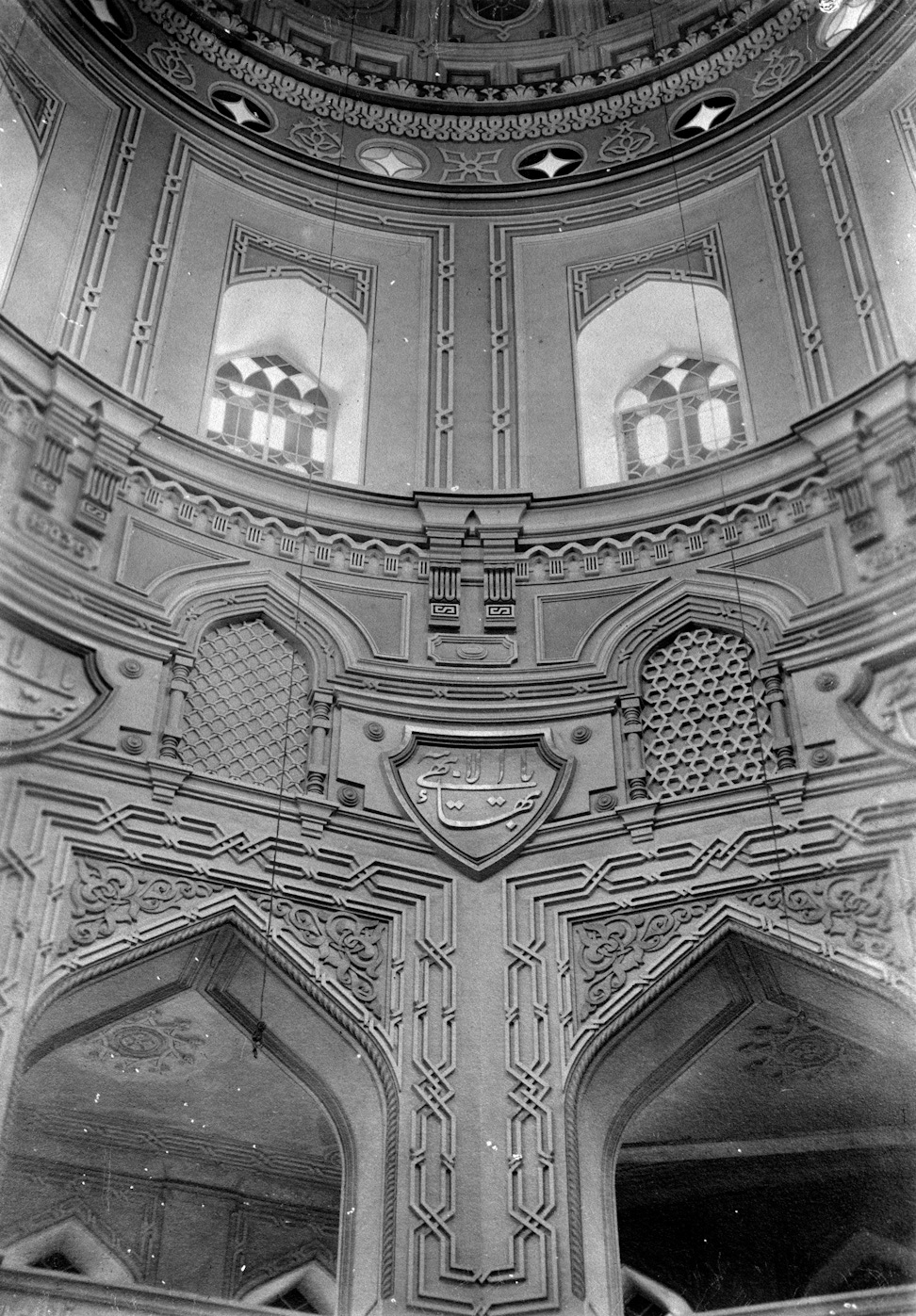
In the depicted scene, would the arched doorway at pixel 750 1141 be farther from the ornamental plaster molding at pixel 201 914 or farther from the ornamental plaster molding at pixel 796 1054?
the ornamental plaster molding at pixel 201 914

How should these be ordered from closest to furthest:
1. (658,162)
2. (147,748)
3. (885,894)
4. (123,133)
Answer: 1. (885,894)
2. (147,748)
3. (123,133)
4. (658,162)

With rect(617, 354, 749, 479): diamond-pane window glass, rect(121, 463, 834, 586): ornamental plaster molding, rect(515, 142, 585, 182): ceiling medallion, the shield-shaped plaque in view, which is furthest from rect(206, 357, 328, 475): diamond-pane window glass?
rect(515, 142, 585, 182): ceiling medallion

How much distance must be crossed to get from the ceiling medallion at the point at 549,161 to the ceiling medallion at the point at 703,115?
857mm

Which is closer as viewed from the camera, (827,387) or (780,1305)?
(780,1305)

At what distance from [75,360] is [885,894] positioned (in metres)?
6.12

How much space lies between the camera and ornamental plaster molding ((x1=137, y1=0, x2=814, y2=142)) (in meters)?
12.7

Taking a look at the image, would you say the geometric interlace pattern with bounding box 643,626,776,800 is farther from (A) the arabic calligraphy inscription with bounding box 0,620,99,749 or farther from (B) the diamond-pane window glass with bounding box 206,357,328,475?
(A) the arabic calligraphy inscription with bounding box 0,620,99,749

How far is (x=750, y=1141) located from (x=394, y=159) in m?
8.52

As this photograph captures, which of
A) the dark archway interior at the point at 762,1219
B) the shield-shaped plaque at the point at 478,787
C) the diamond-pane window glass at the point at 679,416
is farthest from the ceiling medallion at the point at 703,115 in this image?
the dark archway interior at the point at 762,1219

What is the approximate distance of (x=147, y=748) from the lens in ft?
30.8

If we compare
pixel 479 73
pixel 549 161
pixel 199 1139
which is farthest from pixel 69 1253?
pixel 479 73

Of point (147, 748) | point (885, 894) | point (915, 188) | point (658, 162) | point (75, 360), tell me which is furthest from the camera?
point (658, 162)

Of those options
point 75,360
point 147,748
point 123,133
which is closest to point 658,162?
point 123,133

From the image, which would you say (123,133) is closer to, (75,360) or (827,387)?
Result: (75,360)
